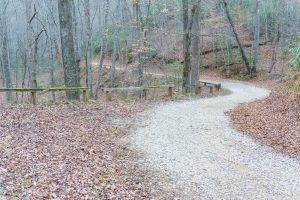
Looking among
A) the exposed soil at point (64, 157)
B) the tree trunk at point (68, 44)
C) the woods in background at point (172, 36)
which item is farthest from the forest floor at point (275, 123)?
the woods in background at point (172, 36)

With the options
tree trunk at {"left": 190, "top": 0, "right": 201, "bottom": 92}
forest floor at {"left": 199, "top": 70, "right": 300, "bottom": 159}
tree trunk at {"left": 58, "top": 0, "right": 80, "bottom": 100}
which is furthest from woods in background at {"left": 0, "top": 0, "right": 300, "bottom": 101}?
forest floor at {"left": 199, "top": 70, "right": 300, "bottom": 159}

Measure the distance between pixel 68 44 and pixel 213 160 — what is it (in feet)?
29.0

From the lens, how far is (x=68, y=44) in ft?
48.3

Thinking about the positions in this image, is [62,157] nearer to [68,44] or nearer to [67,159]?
[67,159]

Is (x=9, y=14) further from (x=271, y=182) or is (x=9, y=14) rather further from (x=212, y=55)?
(x=271, y=182)

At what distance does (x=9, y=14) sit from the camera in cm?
4484

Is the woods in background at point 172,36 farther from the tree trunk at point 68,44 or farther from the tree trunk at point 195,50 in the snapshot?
the tree trunk at point 68,44

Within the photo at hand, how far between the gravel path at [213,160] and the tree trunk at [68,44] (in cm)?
399

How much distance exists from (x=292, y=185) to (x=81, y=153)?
4683 mm

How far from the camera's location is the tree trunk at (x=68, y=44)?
568 inches

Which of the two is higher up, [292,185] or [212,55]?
[212,55]

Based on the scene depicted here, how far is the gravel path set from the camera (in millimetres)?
6828

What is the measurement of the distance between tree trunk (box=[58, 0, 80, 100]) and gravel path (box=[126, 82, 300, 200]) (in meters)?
3.99

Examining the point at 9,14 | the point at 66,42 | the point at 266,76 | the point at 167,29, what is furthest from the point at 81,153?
the point at 9,14
